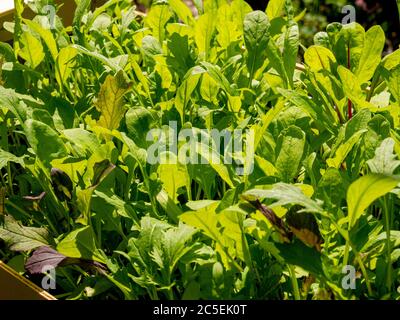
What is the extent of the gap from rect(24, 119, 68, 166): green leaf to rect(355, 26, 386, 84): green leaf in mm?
435

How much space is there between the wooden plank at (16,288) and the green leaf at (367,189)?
0.40m

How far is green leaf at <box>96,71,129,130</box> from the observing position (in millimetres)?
1126

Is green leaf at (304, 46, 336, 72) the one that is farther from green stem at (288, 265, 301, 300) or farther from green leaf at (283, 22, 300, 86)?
green stem at (288, 265, 301, 300)

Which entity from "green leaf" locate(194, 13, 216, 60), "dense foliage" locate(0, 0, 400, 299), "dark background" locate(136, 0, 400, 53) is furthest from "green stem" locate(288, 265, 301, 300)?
"dark background" locate(136, 0, 400, 53)

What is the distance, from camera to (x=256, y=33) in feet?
3.88

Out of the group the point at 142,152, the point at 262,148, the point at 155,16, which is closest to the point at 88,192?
the point at 142,152

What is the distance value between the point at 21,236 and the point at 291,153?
1.22ft

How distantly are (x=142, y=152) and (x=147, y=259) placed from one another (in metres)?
0.15

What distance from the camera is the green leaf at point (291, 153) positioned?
1.00 m

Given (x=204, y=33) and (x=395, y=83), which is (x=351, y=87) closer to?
(x=395, y=83)

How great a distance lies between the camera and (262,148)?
1062mm

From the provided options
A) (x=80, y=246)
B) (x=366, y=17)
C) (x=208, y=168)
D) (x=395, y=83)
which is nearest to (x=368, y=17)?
(x=366, y=17)

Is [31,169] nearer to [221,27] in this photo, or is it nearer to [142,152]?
[142,152]
